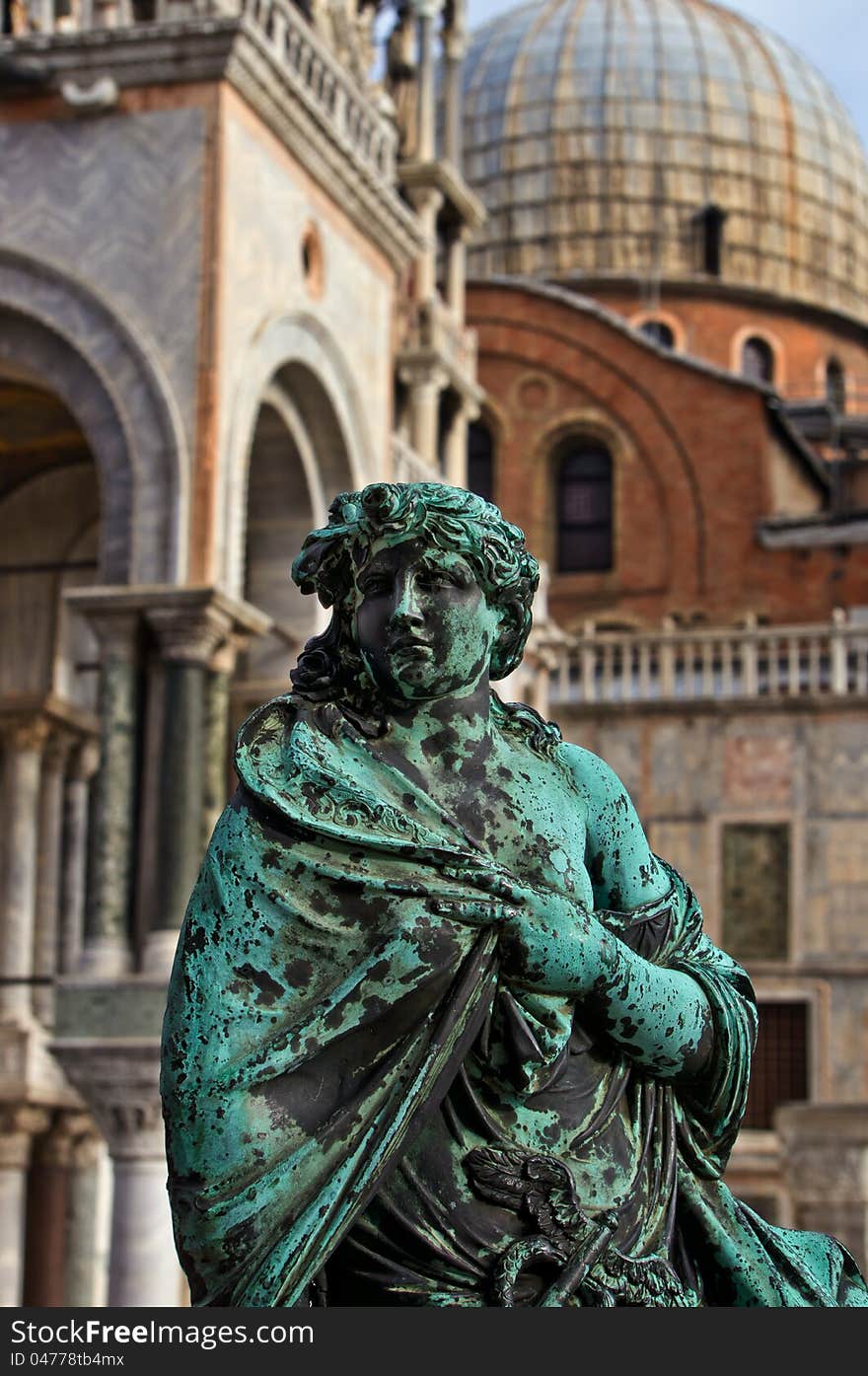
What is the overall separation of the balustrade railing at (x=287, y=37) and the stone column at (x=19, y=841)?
15.9 ft

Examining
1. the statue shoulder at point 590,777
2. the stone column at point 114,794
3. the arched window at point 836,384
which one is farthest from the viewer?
the arched window at point 836,384

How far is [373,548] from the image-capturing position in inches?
110

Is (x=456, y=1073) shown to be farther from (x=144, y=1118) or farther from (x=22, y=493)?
(x=22, y=493)

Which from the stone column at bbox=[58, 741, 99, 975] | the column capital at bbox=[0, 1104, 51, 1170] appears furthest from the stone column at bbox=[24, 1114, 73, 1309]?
the stone column at bbox=[58, 741, 99, 975]

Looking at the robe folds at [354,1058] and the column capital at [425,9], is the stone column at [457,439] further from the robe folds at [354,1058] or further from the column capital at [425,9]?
the robe folds at [354,1058]

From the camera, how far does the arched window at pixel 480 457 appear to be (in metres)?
29.6

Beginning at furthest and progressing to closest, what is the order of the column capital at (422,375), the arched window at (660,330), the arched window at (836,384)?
the arched window at (836,384)
the arched window at (660,330)
the column capital at (422,375)

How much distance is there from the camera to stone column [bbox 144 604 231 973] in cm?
1378

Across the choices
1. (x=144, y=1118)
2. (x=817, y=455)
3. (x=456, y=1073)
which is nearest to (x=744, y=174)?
(x=817, y=455)

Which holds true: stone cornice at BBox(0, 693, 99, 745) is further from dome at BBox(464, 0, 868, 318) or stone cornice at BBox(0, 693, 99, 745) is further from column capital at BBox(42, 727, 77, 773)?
dome at BBox(464, 0, 868, 318)

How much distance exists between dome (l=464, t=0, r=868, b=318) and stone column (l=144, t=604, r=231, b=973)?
74.2ft

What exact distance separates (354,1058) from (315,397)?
13614mm

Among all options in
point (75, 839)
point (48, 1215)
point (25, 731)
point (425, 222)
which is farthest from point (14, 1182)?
point (425, 222)

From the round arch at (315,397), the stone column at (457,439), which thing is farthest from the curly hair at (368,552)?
the stone column at (457,439)
